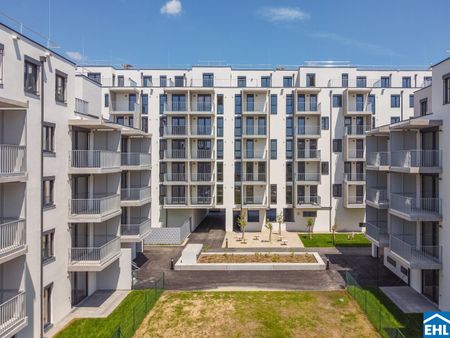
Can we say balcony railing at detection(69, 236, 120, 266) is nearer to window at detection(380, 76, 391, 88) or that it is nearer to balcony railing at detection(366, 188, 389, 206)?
balcony railing at detection(366, 188, 389, 206)

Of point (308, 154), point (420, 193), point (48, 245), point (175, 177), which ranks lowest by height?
point (48, 245)

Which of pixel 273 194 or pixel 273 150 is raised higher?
pixel 273 150

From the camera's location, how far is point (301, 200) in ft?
126

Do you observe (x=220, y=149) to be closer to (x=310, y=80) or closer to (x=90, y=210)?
(x=310, y=80)

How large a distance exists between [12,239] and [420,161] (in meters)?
20.5

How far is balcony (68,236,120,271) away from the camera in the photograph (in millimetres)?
17688

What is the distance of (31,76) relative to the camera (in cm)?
A: 1458

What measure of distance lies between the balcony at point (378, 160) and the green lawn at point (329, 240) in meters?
10.2

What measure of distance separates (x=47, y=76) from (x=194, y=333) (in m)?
14.0

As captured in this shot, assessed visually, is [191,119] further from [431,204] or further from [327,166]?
[431,204]

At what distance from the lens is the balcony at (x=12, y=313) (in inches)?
464

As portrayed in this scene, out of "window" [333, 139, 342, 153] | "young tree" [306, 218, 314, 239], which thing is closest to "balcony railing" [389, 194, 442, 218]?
"young tree" [306, 218, 314, 239]

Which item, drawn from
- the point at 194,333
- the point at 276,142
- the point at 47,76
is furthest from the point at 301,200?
the point at 47,76

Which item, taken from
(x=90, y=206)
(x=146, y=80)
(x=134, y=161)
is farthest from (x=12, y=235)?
(x=146, y=80)
